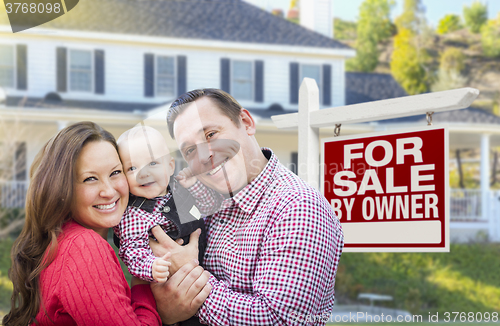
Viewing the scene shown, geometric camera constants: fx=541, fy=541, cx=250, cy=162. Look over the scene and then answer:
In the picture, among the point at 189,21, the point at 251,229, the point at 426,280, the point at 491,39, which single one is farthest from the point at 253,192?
the point at 491,39

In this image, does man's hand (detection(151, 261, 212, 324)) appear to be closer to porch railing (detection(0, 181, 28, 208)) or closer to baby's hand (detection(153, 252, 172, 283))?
baby's hand (detection(153, 252, 172, 283))

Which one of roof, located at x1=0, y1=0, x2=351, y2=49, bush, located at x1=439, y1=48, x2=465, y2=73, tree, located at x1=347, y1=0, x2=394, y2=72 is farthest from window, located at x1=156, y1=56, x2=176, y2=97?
bush, located at x1=439, y1=48, x2=465, y2=73

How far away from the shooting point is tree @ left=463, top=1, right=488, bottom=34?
138 ft

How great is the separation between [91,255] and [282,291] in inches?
27.3

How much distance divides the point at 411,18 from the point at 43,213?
1709 inches

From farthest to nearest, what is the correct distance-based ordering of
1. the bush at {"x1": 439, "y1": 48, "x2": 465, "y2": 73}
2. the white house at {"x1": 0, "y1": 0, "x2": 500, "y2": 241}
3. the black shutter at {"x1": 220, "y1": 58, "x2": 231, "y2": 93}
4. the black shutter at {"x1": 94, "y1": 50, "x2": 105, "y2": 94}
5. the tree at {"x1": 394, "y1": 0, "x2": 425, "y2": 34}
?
the tree at {"x1": 394, "y1": 0, "x2": 425, "y2": 34}, the bush at {"x1": 439, "y1": 48, "x2": 465, "y2": 73}, the black shutter at {"x1": 220, "y1": 58, "x2": 231, "y2": 93}, the black shutter at {"x1": 94, "y1": 50, "x2": 105, "y2": 94}, the white house at {"x1": 0, "y1": 0, "x2": 500, "y2": 241}

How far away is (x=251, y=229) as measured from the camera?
2.12 metres

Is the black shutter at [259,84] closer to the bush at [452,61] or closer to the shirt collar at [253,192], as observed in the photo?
the shirt collar at [253,192]

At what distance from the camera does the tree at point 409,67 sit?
32125mm

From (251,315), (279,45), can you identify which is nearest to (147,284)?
(251,315)

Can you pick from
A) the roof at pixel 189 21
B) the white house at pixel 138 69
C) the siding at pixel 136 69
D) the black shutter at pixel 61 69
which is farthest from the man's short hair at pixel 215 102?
the roof at pixel 189 21

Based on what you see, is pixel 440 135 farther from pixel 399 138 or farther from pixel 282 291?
pixel 282 291

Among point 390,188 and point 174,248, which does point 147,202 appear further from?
point 390,188

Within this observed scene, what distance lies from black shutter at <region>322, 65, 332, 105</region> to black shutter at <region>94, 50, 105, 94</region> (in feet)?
21.0
